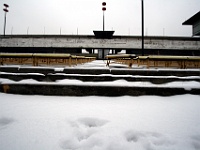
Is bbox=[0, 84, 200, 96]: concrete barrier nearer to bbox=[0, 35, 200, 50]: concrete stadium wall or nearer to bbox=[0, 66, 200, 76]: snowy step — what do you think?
bbox=[0, 66, 200, 76]: snowy step

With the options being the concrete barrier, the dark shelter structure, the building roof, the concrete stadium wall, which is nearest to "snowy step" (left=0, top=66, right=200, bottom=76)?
the concrete barrier

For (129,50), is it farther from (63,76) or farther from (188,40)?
(63,76)

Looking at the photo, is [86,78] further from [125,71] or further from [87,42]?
[87,42]

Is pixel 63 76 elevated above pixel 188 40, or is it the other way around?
pixel 188 40

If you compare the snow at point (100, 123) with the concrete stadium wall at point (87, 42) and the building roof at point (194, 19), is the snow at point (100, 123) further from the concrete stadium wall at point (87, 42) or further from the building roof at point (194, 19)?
the building roof at point (194, 19)

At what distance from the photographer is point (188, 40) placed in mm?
20328

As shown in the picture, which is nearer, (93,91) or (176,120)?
(176,120)


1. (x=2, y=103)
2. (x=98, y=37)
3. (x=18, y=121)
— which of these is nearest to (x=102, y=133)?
(x=18, y=121)

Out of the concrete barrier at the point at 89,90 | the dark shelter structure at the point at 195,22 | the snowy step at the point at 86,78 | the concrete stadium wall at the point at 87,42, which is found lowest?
the concrete barrier at the point at 89,90

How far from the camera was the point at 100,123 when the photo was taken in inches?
61.6

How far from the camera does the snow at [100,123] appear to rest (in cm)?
120

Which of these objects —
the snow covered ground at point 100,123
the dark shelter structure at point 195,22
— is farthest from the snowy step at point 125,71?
the dark shelter structure at point 195,22

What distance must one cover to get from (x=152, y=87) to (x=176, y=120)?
0.87 metres

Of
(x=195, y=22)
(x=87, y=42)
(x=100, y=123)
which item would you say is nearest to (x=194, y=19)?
(x=195, y=22)
